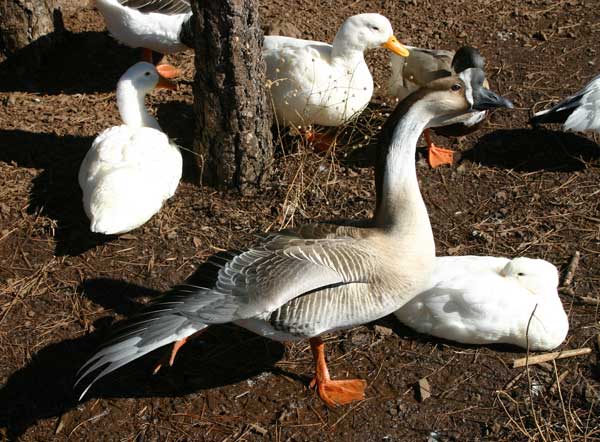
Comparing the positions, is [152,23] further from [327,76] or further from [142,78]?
[327,76]

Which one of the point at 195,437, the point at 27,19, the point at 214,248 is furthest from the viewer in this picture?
the point at 27,19

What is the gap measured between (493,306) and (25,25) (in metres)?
4.94

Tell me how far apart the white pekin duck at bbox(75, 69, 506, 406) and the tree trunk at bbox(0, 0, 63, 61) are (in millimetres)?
3974

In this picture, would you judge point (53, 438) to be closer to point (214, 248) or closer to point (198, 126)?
point (214, 248)

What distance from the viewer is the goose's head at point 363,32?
5273mm

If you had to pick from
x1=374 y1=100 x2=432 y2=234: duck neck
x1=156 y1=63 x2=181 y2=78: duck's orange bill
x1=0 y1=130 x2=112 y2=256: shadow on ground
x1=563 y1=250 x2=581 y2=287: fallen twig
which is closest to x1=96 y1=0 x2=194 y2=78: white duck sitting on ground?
x1=156 y1=63 x2=181 y2=78: duck's orange bill

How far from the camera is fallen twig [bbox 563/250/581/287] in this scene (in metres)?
4.40

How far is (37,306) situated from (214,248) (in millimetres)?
1204

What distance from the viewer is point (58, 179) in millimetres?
5309

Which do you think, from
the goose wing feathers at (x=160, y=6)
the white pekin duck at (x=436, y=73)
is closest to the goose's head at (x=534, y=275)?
the white pekin duck at (x=436, y=73)

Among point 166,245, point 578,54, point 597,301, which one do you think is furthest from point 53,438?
point 578,54

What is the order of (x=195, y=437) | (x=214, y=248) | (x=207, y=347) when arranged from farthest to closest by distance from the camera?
(x=214, y=248) < (x=207, y=347) < (x=195, y=437)

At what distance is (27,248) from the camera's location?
475 centimetres

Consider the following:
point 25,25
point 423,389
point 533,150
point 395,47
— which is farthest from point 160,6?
point 423,389
